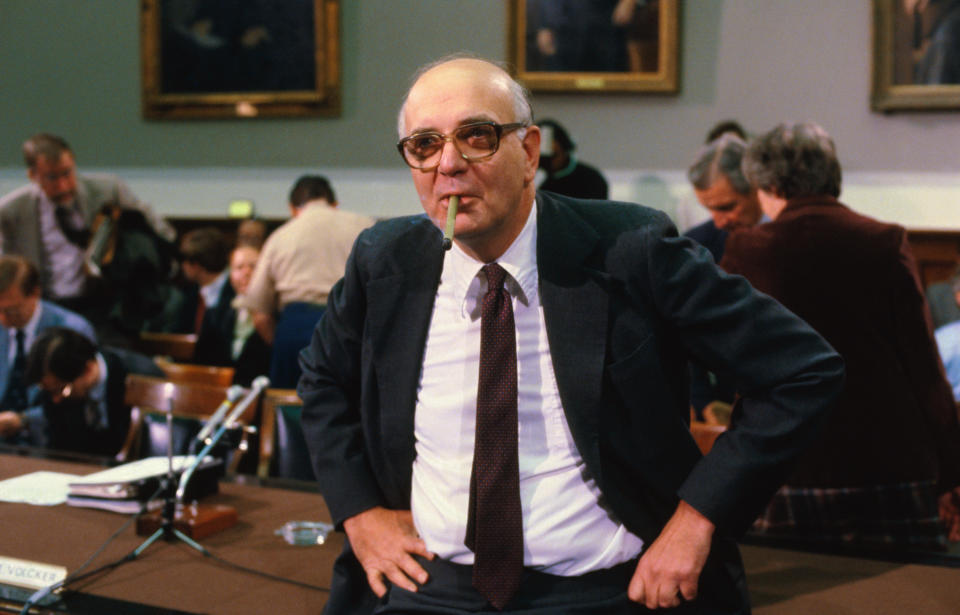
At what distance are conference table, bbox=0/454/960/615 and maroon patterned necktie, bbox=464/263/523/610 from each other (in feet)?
1.38

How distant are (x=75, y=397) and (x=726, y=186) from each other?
2.48m

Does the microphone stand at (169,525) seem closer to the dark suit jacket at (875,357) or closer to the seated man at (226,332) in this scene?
Answer: the dark suit jacket at (875,357)

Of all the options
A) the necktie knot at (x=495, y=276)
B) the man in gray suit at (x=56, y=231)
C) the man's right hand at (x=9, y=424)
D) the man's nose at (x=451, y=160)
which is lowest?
the man's right hand at (x=9, y=424)

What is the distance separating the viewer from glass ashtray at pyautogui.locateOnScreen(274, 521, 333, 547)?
204cm

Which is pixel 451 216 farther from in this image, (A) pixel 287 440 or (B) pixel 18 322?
(B) pixel 18 322

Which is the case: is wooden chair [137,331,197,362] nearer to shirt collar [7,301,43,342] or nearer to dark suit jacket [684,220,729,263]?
shirt collar [7,301,43,342]

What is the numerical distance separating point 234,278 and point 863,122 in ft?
12.4

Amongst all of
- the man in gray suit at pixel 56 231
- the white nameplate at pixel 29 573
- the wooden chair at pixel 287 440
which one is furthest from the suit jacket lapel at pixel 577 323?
the man in gray suit at pixel 56 231

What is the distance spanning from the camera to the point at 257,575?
1839 mm

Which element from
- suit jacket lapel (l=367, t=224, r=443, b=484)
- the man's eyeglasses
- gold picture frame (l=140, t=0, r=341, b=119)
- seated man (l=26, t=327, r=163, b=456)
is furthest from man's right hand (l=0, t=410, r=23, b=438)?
gold picture frame (l=140, t=0, r=341, b=119)

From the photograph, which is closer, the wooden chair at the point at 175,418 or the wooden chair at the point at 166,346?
the wooden chair at the point at 175,418

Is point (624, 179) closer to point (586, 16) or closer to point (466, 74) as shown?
point (586, 16)

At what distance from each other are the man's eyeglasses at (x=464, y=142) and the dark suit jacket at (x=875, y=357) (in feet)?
3.51

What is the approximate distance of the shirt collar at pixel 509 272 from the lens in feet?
4.99
